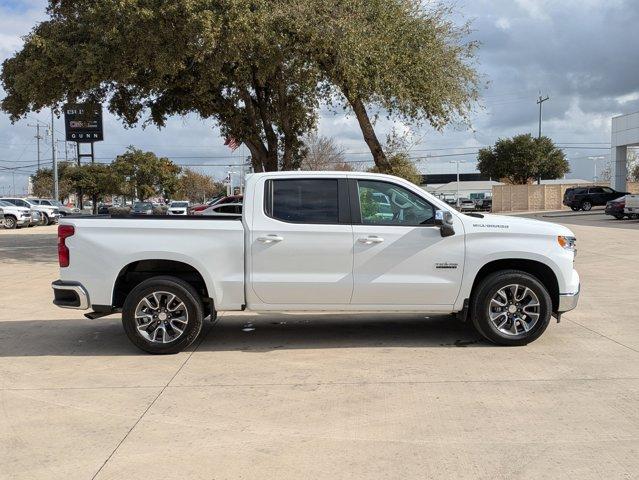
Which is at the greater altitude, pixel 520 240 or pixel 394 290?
pixel 520 240

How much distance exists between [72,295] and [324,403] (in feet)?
10.4

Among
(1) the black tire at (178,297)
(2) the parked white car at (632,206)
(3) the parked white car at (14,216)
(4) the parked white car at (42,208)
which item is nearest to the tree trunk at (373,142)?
(1) the black tire at (178,297)

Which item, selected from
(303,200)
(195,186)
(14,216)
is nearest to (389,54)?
(303,200)

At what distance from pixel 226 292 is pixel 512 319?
3.15m

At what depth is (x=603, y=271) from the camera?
1324 centimetres

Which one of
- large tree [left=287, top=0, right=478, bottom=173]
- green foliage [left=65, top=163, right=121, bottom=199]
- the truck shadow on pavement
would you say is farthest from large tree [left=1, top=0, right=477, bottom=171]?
green foliage [left=65, top=163, right=121, bottom=199]

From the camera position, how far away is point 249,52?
16.2 metres

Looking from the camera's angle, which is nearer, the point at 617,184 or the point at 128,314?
the point at 128,314

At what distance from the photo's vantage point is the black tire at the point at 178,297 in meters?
6.59

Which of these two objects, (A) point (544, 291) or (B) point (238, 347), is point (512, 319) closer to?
(A) point (544, 291)

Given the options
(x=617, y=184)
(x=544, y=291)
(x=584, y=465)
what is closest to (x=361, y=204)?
(x=544, y=291)

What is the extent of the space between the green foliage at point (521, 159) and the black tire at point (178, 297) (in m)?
61.5

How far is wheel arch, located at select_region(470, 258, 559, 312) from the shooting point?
6844 mm

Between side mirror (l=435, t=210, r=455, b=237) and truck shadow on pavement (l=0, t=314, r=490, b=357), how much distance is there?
1370 millimetres
